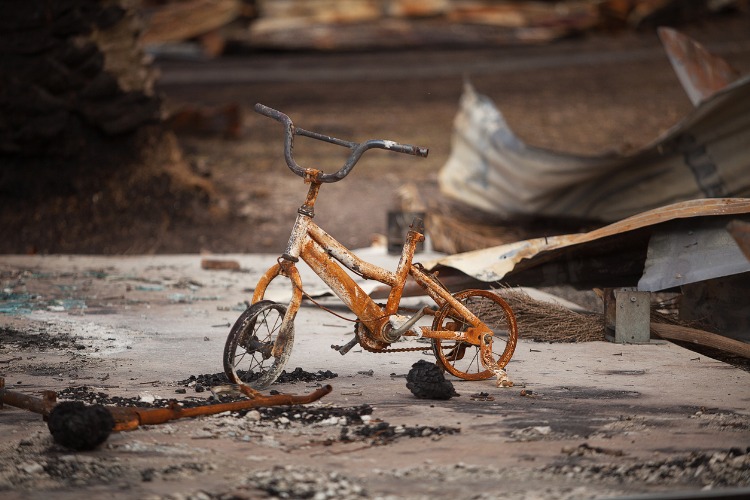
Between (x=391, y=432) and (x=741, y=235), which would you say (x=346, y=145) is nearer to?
(x=391, y=432)

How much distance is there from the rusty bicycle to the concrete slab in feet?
0.60

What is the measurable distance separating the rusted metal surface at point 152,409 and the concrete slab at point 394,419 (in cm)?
5

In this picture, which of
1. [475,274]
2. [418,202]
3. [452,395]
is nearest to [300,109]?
[418,202]

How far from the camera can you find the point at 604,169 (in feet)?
25.0

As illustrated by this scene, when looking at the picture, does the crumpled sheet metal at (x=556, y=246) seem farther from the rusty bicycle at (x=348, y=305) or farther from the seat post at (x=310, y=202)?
the seat post at (x=310, y=202)

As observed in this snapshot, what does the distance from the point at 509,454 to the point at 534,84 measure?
37.4 feet

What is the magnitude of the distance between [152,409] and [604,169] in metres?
4.89

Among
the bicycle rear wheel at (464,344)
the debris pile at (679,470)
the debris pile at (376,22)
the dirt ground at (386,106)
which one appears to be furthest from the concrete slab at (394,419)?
the debris pile at (376,22)

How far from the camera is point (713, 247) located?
4988 mm

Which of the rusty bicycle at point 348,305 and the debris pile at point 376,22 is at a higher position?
the debris pile at point 376,22

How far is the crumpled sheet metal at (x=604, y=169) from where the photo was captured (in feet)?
23.2

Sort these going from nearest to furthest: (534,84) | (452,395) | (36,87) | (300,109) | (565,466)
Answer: (565,466) → (452,395) → (36,87) → (300,109) → (534,84)

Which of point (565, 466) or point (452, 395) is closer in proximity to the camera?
point (565, 466)

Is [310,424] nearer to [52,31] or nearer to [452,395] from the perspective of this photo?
[452,395]
